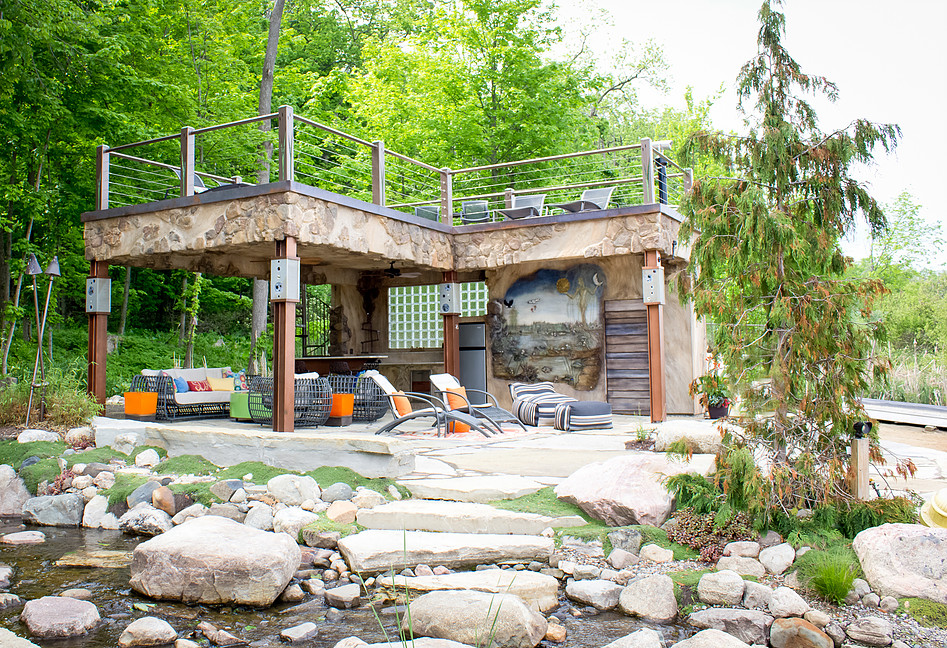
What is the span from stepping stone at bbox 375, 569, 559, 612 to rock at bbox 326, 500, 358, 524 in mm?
1299

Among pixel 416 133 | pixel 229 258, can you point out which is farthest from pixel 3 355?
pixel 416 133

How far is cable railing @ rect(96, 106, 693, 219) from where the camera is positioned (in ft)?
33.4

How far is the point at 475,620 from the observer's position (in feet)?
13.3

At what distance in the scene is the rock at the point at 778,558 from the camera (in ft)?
15.2

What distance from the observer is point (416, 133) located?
19875 millimetres

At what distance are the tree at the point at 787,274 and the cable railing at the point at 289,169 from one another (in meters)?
2.52

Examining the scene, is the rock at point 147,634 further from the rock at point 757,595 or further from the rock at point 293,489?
the rock at point 757,595

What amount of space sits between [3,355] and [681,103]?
24.7 metres

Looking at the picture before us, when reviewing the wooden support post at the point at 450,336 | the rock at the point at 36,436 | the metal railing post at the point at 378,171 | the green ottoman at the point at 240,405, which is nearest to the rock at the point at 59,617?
the rock at the point at 36,436

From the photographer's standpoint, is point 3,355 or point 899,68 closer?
point 3,355

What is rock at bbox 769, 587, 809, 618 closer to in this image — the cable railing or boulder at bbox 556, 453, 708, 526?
boulder at bbox 556, 453, 708, 526

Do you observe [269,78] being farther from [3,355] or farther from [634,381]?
[634,381]

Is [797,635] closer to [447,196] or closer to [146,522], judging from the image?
[146,522]

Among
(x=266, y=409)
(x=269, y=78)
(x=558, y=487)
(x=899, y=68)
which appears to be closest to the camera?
(x=558, y=487)
